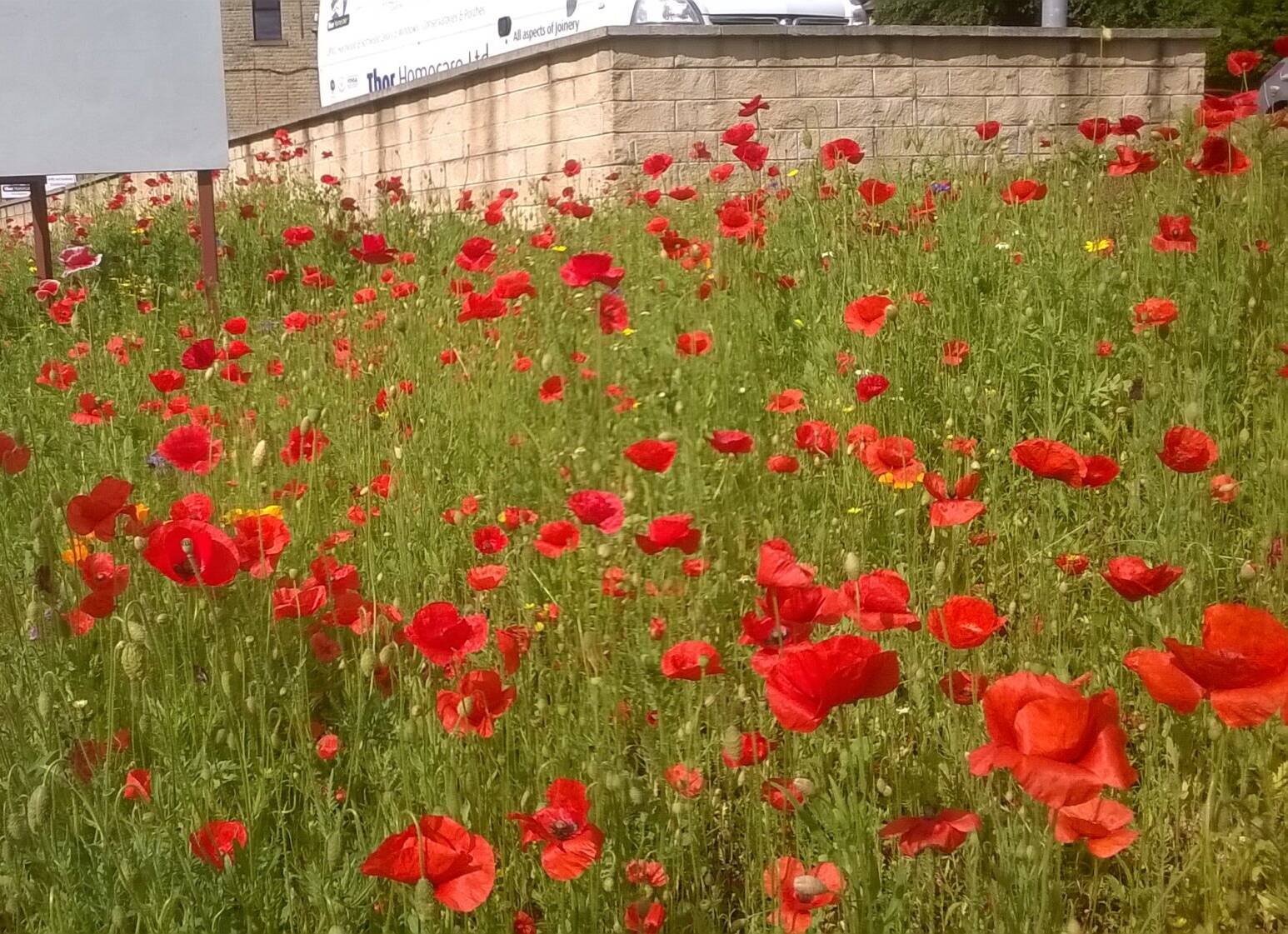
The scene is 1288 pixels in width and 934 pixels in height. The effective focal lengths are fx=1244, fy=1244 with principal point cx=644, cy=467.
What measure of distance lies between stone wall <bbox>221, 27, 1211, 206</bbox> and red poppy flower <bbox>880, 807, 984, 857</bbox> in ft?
19.1

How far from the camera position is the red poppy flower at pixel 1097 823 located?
1.10 meters

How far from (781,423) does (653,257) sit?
181 cm

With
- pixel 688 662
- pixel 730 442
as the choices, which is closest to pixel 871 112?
pixel 730 442

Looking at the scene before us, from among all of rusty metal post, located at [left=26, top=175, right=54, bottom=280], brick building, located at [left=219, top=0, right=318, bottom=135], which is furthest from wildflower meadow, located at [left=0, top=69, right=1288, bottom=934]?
brick building, located at [left=219, top=0, right=318, bottom=135]

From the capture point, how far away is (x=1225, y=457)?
8.29 feet

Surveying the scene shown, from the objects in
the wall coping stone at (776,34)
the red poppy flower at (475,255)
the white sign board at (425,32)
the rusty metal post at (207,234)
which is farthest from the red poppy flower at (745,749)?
the white sign board at (425,32)

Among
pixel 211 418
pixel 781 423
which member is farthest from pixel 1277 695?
pixel 211 418

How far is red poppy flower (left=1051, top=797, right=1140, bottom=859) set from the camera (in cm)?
110

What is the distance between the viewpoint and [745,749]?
143 centimetres

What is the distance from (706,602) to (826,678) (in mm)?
970

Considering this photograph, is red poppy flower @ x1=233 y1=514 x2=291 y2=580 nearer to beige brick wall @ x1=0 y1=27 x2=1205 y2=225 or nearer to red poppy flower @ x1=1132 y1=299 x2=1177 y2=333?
red poppy flower @ x1=1132 y1=299 x2=1177 y2=333

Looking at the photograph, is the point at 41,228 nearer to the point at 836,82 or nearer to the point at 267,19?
the point at 836,82

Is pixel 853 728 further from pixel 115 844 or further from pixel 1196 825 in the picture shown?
pixel 115 844

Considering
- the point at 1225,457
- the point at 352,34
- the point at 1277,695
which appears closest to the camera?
the point at 1277,695
